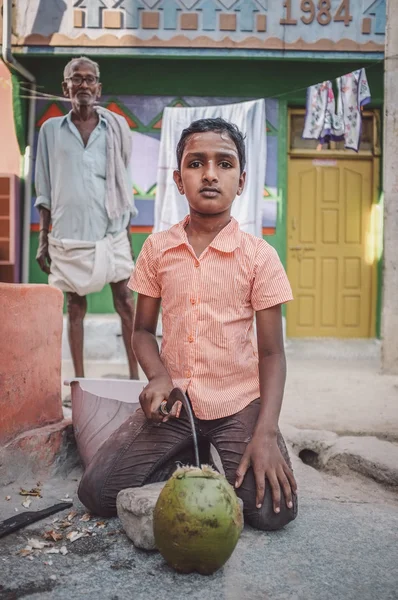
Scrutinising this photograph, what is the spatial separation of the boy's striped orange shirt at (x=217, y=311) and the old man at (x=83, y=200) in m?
2.12

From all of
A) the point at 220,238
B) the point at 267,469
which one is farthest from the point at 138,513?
the point at 220,238

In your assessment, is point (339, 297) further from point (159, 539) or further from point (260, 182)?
point (159, 539)

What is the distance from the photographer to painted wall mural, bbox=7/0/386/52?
6180 millimetres

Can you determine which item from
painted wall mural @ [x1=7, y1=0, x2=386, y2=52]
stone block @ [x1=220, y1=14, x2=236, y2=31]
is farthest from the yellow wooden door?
stone block @ [x1=220, y1=14, x2=236, y2=31]

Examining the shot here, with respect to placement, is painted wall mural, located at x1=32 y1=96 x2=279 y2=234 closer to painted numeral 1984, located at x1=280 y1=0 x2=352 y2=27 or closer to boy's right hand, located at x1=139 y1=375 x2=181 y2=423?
painted numeral 1984, located at x1=280 y1=0 x2=352 y2=27

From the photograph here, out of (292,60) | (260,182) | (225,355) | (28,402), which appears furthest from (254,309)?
(292,60)

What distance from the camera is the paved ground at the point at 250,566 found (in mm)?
1644

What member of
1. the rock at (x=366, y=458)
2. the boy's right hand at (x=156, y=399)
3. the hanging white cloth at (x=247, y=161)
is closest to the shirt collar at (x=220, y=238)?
the boy's right hand at (x=156, y=399)

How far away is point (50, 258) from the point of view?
4605 millimetres

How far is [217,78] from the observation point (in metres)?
6.71

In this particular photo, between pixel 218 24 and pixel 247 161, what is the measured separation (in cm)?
135

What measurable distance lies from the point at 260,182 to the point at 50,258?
2.69 metres

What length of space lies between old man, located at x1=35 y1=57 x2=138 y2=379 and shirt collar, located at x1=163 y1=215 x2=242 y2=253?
2069 mm

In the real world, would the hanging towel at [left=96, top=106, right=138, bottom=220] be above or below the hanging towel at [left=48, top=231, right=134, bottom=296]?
above
